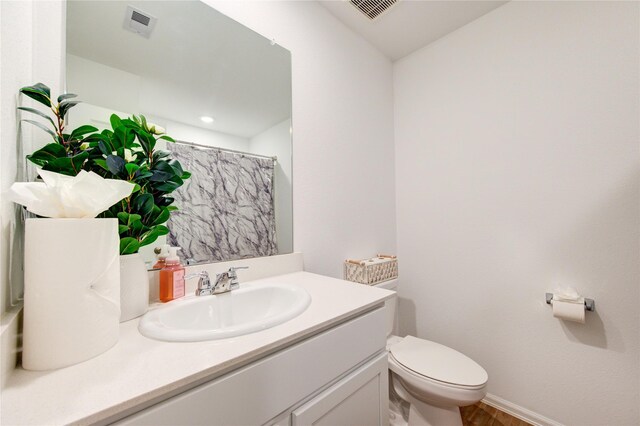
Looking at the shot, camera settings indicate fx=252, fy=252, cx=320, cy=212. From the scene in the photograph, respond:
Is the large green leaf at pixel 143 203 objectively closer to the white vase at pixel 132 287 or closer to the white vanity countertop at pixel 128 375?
the white vase at pixel 132 287

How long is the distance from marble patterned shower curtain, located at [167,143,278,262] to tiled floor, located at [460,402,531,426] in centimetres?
142

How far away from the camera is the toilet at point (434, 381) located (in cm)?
106

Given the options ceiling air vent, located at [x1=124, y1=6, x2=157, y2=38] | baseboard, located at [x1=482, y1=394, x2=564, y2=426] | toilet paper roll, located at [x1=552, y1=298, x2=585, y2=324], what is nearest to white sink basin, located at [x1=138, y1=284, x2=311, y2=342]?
ceiling air vent, located at [x1=124, y1=6, x2=157, y2=38]

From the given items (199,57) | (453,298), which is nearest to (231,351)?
(199,57)

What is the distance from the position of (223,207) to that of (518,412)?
6.21 ft

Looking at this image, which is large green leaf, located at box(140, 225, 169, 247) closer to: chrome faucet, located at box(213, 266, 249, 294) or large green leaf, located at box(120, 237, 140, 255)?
large green leaf, located at box(120, 237, 140, 255)

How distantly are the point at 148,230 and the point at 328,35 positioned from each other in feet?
4.91

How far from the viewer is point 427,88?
1830 millimetres

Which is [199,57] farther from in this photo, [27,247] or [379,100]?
[379,100]

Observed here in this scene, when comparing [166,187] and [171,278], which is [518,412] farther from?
[166,187]

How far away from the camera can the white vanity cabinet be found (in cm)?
48

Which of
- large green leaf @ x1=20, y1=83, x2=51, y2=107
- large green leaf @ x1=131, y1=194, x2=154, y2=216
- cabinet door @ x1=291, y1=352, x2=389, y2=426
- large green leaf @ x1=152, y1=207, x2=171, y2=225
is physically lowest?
cabinet door @ x1=291, y1=352, x2=389, y2=426

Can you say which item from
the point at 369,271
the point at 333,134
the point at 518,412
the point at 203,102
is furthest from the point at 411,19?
the point at 518,412

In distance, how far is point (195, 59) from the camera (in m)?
1.03
